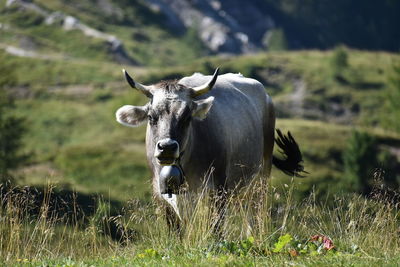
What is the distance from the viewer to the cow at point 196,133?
32.0 feet


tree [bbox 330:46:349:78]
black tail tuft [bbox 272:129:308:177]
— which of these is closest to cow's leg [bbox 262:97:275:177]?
black tail tuft [bbox 272:129:308:177]

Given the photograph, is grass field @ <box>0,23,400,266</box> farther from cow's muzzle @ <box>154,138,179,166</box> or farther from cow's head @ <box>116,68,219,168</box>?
cow's head @ <box>116,68,219,168</box>

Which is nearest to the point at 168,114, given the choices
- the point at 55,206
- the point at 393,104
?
the point at 55,206

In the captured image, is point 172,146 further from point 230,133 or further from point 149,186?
point 230,133

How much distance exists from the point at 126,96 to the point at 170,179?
2694 inches

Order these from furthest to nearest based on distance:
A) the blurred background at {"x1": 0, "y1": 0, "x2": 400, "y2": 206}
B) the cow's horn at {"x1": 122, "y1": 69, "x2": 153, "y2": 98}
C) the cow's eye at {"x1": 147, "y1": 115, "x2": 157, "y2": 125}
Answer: the blurred background at {"x1": 0, "y1": 0, "x2": 400, "y2": 206} → the cow's horn at {"x1": 122, "y1": 69, "x2": 153, "y2": 98} → the cow's eye at {"x1": 147, "y1": 115, "x2": 157, "y2": 125}

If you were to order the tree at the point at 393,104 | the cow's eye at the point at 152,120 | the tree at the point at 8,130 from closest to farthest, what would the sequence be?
the cow's eye at the point at 152,120 < the tree at the point at 8,130 < the tree at the point at 393,104

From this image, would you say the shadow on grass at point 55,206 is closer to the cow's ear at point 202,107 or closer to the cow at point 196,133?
the cow at point 196,133

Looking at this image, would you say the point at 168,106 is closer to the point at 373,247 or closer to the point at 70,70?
the point at 373,247

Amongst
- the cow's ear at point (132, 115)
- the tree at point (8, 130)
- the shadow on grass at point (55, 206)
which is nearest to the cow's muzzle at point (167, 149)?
the shadow on grass at point (55, 206)

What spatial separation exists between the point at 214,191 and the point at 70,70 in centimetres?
10179

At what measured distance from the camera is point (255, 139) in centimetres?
1299

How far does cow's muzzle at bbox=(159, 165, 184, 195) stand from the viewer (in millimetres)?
9641

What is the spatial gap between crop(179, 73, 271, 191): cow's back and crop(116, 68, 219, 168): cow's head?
1.81 ft
